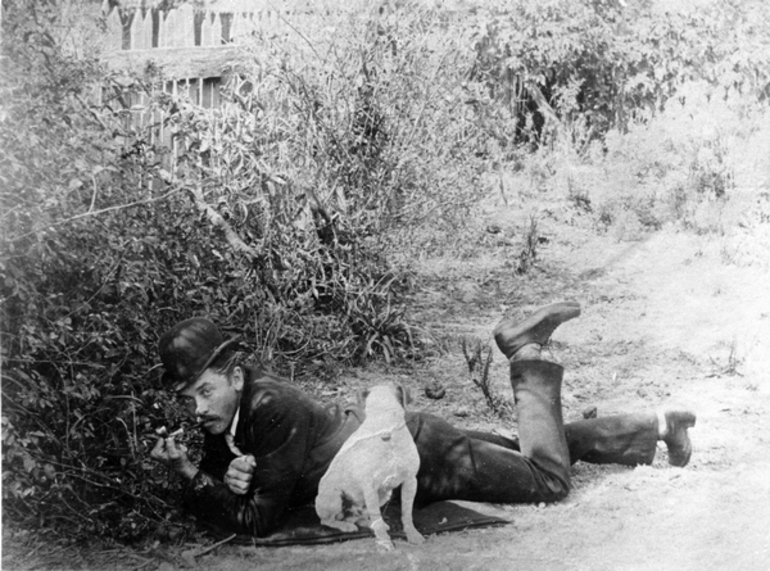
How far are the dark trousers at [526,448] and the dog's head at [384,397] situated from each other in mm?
92

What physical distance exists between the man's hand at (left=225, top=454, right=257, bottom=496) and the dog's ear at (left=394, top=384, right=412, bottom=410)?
630 mm

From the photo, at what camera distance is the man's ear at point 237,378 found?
333 centimetres

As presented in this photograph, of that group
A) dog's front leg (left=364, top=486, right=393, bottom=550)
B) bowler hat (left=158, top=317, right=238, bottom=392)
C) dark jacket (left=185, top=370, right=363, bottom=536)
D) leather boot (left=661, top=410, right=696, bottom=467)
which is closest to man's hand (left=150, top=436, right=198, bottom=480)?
dark jacket (left=185, top=370, right=363, bottom=536)

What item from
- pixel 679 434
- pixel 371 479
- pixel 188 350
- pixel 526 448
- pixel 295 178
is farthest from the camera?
pixel 295 178

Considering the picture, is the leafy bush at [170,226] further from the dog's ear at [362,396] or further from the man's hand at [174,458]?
the dog's ear at [362,396]

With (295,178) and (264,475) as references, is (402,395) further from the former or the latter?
(295,178)

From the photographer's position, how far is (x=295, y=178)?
4055mm

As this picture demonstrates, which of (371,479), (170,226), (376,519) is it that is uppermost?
(170,226)

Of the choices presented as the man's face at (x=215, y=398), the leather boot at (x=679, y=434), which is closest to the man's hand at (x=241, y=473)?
the man's face at (x=215, y=398)

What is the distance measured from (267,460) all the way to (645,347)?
1607mm

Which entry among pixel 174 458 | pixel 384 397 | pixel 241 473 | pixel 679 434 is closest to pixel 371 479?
pixel 384 397

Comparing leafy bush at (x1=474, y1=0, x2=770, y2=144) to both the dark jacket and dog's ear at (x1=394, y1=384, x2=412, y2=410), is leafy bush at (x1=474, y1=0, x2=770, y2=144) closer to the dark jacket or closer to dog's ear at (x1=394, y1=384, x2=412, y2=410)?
dog's ear at (x1=394, y1=384, x2=412, y2=410)

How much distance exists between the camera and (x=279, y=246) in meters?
4.02

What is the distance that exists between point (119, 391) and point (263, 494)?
696mm
